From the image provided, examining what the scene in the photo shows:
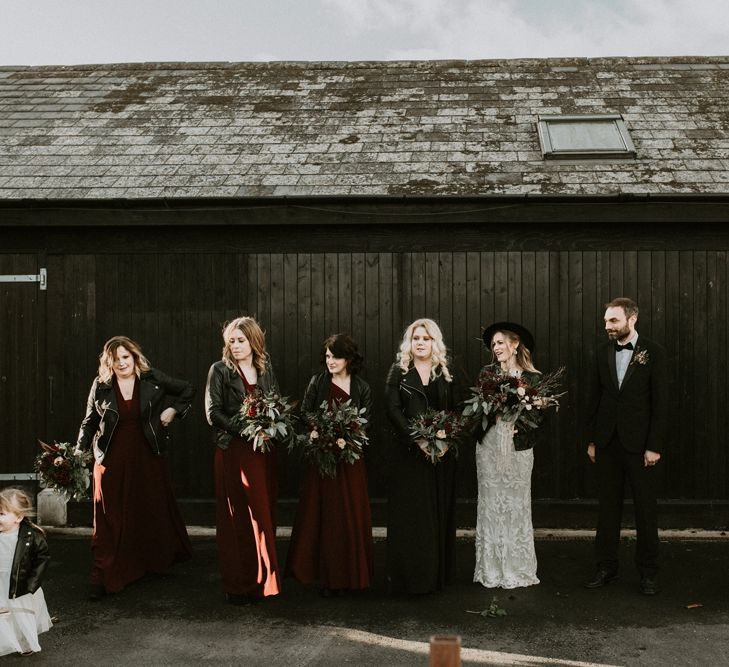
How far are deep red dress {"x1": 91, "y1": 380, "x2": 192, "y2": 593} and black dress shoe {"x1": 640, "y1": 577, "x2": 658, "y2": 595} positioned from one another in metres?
3.73

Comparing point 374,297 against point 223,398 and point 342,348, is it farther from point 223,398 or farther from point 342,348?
point 223,398

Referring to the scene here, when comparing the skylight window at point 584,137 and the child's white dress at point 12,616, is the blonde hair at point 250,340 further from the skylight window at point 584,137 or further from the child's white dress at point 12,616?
the skylight window at point 584,137

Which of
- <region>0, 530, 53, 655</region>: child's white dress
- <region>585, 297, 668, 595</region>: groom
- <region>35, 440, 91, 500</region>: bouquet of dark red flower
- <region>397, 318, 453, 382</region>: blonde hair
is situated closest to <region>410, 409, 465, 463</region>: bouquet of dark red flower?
<region>397, 318, 453, 382</region>: blonde hair

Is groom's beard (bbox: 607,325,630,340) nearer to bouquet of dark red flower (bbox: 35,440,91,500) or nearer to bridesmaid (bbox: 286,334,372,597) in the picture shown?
bridesmaid (bbox: 286,334,372,597)

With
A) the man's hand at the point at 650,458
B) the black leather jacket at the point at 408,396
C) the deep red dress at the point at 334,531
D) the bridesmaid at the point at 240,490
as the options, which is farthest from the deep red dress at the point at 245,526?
the man's hand at the point at 650,458

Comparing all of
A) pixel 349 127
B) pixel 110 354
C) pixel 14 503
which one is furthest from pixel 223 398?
pixel 349 127

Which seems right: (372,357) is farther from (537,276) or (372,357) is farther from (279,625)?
(279,625)

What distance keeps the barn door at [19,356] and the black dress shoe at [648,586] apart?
5.98 m

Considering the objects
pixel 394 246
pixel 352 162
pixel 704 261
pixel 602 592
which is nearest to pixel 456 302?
pixel 394 246

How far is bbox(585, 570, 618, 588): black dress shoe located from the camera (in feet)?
19.5

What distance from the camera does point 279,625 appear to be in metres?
5.27

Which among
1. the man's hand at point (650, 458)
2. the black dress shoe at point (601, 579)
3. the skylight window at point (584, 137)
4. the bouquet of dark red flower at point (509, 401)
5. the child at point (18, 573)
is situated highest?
the skylight window at point (584, 137)

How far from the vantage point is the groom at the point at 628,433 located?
5.80 m

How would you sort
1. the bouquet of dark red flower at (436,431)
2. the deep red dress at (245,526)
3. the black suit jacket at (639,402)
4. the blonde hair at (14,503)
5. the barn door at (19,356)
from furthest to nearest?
the barn door at (19,356)
the black suit jacket at (639,402)
the deep red dress at (245,526)
the bouquet of dark red flower at (436,431)
the blonde hair at (14,503)
